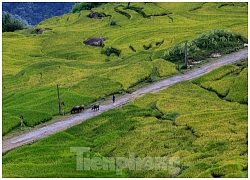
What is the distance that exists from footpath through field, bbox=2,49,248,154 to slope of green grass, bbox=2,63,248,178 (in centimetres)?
145

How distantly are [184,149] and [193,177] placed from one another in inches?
179

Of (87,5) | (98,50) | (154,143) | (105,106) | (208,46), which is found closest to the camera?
(154,143)

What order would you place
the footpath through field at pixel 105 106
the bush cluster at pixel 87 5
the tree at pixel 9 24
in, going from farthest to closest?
the bush cluster at pixel 87 5 < the tree at pixel 9 24 < the footpath through field at pixel 105 106

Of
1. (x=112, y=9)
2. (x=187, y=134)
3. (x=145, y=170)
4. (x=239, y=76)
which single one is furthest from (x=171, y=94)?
(x=112, y=9)

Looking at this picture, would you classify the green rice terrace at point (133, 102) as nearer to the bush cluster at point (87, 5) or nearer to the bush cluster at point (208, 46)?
the bush cluster at point (208, 46)

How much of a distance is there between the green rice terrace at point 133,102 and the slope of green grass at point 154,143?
0.06 meters

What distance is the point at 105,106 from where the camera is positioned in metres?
39.6

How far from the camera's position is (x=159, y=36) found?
69688mm

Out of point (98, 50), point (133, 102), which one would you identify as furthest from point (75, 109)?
point (98, 50)

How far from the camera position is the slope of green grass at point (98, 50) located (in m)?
44.4

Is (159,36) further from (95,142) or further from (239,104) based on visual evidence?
(95,142)

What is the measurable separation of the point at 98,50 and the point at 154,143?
42076 mm

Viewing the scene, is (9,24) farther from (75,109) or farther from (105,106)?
(75,109)

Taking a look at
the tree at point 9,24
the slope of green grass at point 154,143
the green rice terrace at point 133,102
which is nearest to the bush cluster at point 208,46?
the green rice terrace at point 133,102
